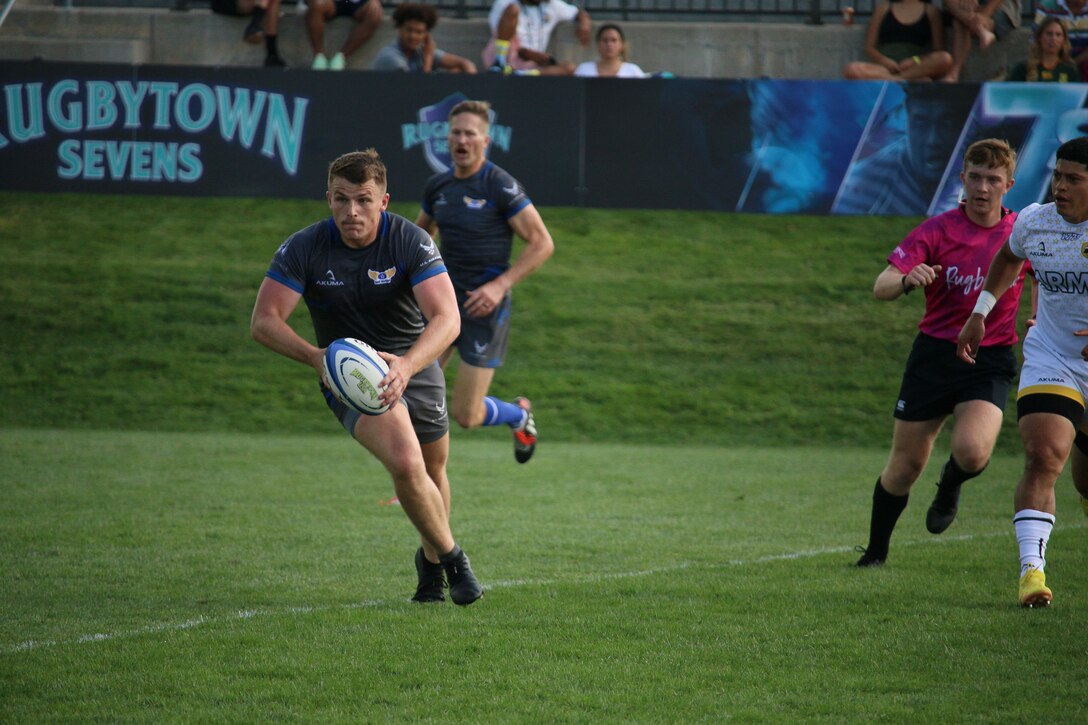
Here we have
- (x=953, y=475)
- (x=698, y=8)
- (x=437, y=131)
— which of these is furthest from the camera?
(x=698, y=8)

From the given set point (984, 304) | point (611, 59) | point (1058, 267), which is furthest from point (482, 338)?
point (611, 59)

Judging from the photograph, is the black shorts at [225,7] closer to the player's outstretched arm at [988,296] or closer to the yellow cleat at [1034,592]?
the player's outstretched arm at [988,296]

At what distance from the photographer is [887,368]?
1458 cm

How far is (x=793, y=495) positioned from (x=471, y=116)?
3893 millimetres

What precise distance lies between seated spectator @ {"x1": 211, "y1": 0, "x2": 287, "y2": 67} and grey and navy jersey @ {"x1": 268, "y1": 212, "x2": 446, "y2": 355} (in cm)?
1252

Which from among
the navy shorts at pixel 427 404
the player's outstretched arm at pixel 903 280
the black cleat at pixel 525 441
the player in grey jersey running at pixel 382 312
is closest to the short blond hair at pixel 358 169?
the player in grey jersey running at pixel 382 312

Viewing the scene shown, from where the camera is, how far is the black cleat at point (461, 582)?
5.82 meters

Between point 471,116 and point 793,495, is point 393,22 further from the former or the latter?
point 793,495

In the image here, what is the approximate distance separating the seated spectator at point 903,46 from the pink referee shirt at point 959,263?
10.3m

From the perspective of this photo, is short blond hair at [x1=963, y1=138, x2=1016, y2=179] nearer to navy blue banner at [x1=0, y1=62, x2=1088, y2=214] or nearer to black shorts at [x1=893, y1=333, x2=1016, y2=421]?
black shorts at [x1=893, y1=333, x2=1016, y2=421]

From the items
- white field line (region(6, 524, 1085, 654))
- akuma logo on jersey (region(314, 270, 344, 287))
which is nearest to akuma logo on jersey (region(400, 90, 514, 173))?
white field line (region(6, 524, 1085, 654))

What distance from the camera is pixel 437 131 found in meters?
16.2

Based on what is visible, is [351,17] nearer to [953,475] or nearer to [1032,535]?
[953,475]

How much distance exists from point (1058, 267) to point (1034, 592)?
1.57 m
